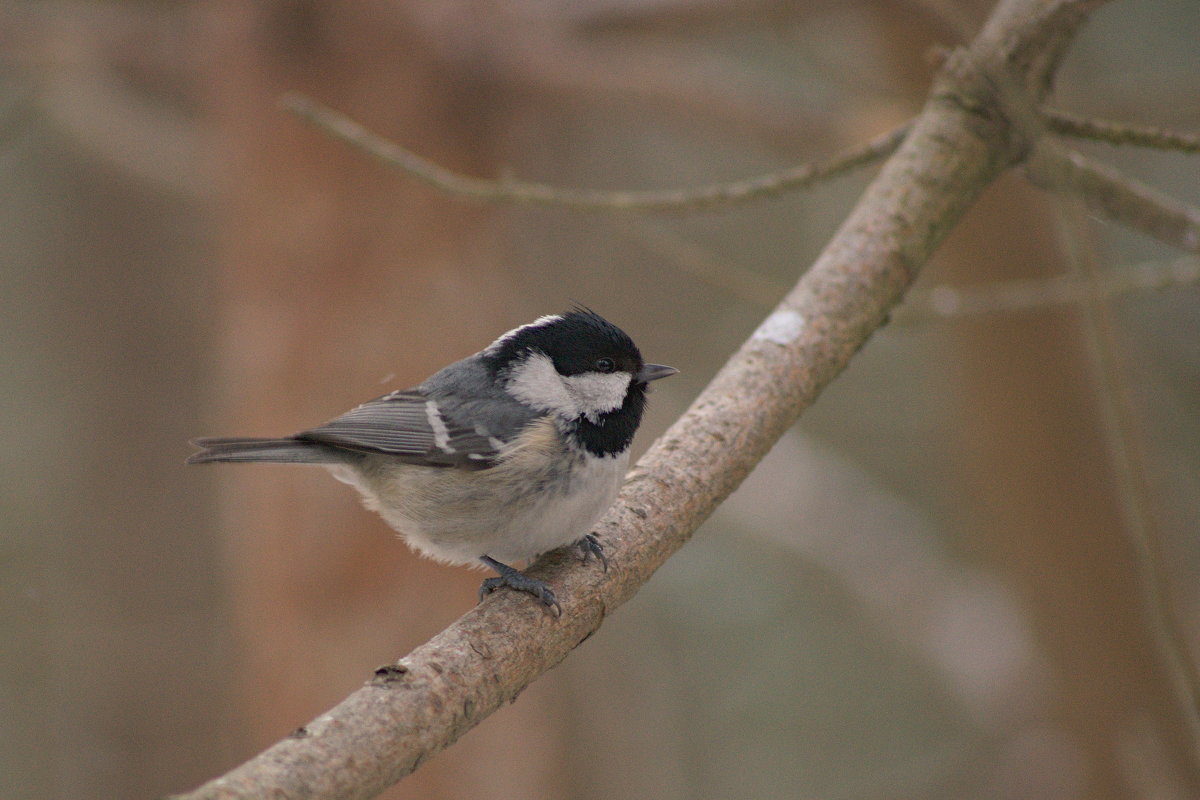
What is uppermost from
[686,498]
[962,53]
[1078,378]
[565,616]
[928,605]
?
[1078,378]

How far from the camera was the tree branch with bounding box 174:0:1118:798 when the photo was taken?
1441mm

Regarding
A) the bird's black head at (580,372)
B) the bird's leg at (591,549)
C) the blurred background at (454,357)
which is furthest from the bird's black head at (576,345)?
the blurred background at (454,357)

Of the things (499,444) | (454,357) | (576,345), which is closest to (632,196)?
(576,345)

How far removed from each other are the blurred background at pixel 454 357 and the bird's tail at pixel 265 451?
1.19m

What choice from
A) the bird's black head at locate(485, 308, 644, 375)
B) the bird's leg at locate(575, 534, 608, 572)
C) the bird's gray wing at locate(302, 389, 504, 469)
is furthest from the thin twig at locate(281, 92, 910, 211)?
the bird's leg at locate(575, 534, 608, 572)

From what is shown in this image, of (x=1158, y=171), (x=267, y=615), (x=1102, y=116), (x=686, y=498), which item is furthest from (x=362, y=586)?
(x=1158, y=171)

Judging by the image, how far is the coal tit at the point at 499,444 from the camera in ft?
7.20

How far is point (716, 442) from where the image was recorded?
210cm

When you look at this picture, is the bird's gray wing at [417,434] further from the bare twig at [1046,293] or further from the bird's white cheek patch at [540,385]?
the bare twig at [1046,293]

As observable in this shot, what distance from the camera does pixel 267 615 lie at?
3867 mm

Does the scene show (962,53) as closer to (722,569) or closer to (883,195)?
(883,195)

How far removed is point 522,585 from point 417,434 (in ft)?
2.00

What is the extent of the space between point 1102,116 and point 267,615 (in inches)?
137

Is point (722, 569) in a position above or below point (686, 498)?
above
